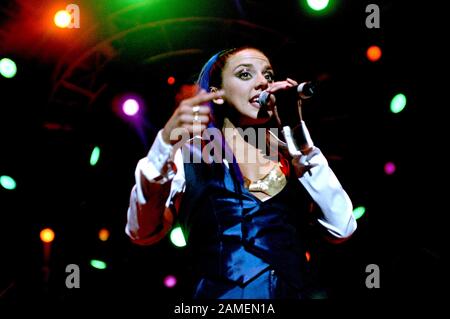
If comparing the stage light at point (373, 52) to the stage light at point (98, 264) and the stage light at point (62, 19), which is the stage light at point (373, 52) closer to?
the stage light at point (62, 19)

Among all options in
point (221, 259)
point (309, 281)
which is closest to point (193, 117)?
point (221, 259)

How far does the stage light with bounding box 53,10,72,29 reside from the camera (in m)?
2.37

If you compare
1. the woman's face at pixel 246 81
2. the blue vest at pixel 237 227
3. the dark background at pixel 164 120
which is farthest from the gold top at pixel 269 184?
the dark background at pixel 164 120

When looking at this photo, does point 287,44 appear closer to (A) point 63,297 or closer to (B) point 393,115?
(B) point 393,115

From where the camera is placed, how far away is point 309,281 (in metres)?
1.43

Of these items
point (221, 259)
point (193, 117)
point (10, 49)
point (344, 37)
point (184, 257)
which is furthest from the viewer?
point (184, 257)

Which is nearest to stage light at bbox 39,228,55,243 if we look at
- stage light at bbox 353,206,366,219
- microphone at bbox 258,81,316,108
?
microphone at bbox 258,81,316,108

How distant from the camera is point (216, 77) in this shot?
6.19 feet

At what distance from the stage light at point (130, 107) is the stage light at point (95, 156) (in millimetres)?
293

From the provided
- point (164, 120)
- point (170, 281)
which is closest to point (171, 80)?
point (164, 120)

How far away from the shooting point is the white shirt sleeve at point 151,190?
1.34 meters

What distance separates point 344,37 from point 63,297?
7.23 ft

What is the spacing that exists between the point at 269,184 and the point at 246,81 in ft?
1.42

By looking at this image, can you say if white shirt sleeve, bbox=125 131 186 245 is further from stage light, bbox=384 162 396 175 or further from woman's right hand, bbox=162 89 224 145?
stage light, bbox=384 162 396 175
